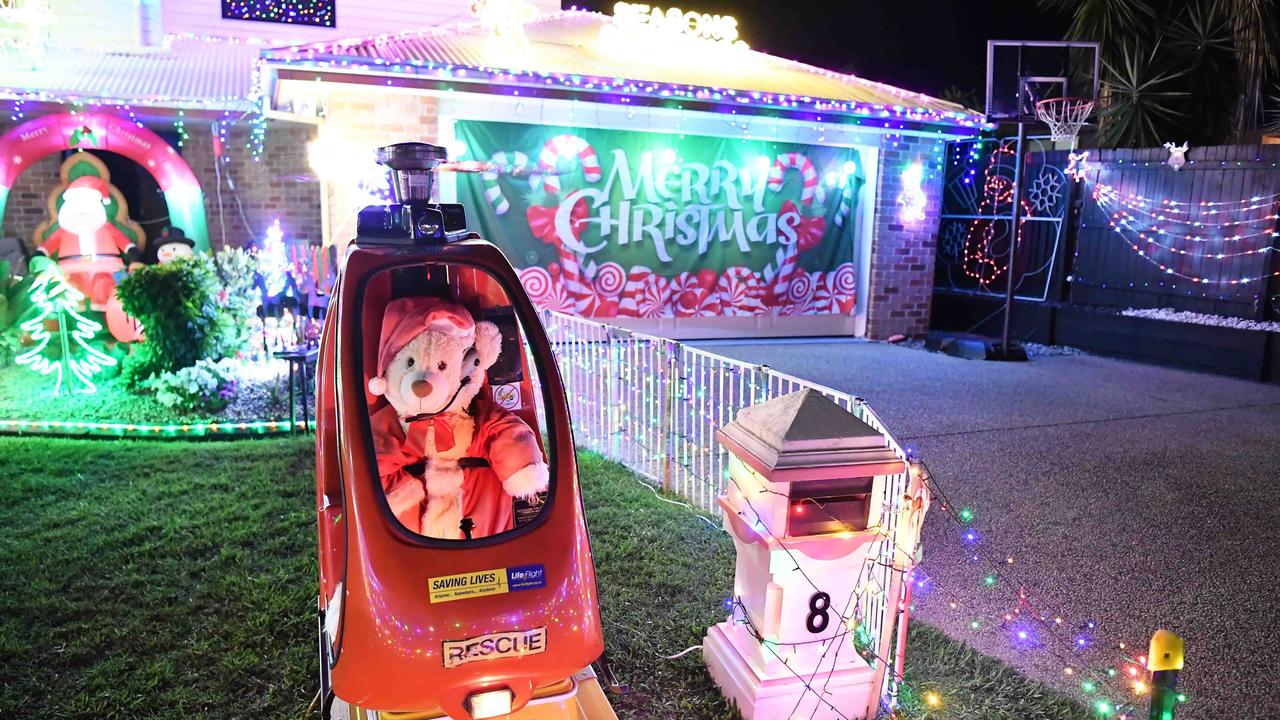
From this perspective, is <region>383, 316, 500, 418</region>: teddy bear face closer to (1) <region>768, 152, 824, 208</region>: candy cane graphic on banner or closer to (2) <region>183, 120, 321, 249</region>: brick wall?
(1) <region>768, 152, 824, 208</region>: candy cane graphic on banner

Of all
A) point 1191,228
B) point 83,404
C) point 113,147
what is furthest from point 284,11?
point 1191,228

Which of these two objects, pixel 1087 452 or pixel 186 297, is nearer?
pixel 1087 452

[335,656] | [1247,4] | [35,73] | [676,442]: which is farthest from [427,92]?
[1247,4]

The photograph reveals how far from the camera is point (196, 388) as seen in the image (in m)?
6.84

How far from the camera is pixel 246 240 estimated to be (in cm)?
1212

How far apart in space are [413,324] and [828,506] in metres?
1.43

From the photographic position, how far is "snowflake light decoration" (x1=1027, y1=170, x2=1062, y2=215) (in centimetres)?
1107

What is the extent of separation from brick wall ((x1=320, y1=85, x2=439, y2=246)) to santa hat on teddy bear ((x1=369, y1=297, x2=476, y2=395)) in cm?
583

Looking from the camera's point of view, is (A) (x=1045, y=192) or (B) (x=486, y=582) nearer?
(B) (x=486, y=582)

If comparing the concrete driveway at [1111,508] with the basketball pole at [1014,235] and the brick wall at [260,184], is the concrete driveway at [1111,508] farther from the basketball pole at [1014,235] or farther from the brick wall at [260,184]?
the brick wall at [260,184]

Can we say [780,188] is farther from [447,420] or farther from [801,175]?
[447,420]

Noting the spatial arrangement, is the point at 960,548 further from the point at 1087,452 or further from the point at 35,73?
the point at 35,73

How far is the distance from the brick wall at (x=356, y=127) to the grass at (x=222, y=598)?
3529mm

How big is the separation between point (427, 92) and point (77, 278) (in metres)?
3.99
